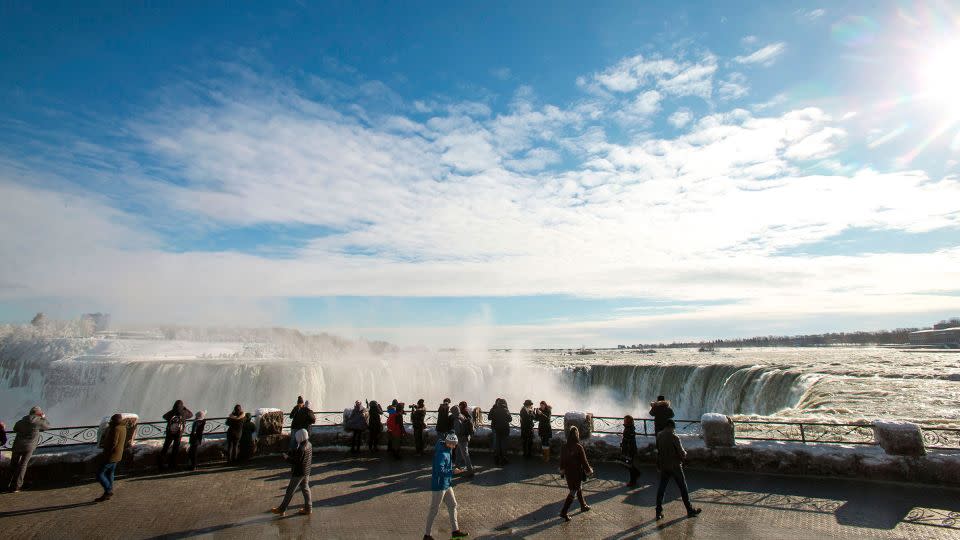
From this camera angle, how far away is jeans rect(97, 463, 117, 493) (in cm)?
834

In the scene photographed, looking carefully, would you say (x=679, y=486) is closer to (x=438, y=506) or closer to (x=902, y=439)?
(x=438, y=506)

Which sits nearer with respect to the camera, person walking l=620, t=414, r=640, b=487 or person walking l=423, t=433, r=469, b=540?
person walking l=423, t=433, r=469, b=540

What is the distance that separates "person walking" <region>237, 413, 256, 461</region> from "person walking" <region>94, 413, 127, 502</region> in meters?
2.97

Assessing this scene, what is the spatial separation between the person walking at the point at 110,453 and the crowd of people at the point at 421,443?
0.05 ft

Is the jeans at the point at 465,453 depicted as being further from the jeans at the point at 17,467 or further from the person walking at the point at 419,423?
the jeans at the point at 17,467

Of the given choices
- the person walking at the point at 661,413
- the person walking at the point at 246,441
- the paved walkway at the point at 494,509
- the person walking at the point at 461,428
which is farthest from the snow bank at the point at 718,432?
the person walking at the point at 246,441

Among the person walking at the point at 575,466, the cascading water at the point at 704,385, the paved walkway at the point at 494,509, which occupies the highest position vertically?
the person walking at the point at 575,466

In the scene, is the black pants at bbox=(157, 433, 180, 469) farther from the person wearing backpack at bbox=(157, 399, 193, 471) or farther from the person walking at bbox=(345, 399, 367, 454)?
the person walking at bbox=(345, 399, 367, 454)

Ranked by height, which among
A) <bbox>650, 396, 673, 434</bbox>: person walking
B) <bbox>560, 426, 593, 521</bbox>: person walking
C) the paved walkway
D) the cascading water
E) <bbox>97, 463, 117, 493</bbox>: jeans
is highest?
<bbox>650, 396, 673, 434</bbox>: person walking

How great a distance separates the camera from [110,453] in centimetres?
835

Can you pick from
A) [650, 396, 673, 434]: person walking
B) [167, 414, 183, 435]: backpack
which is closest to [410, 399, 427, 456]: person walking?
[167, 414, 183, 435]: backpack

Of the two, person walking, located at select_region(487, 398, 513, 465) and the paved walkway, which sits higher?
person walking, located at select_region(487, 398, 513, 465)

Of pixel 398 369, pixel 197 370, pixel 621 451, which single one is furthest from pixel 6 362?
pixel 621 451

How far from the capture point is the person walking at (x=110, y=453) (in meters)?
8.34
